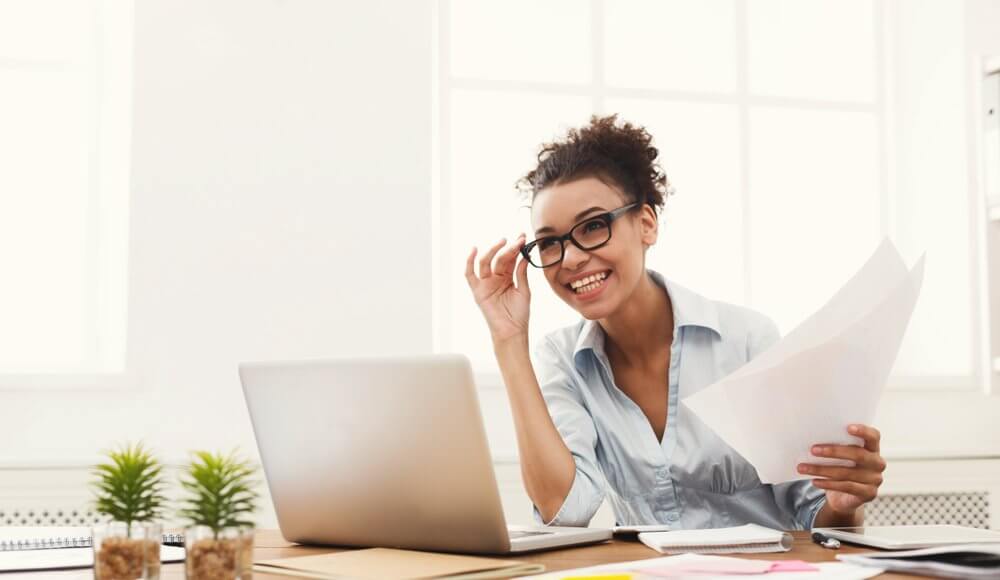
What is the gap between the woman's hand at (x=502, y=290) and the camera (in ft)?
5.85

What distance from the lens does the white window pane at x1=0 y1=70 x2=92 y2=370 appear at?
8.68ft

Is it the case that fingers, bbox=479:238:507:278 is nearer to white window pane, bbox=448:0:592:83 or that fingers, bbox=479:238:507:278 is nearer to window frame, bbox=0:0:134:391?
window frame, bbox=0:0:134:391

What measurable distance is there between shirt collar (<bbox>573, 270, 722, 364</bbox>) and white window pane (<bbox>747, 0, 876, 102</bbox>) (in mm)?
1495

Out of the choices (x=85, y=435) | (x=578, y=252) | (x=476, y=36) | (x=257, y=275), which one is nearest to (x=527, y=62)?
(x=476, y=36)

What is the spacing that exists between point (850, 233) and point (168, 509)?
107 inches

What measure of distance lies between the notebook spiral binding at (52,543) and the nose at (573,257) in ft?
2.59

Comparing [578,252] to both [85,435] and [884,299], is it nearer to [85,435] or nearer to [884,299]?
[884,299]

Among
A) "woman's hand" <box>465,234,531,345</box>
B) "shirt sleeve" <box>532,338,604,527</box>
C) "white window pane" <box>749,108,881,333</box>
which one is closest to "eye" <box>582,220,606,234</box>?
"woman's hand" <box>465,234,531,345</box>

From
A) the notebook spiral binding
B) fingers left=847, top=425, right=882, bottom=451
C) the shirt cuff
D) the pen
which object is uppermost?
fingers left=847, top=425, right=882, bottom=451

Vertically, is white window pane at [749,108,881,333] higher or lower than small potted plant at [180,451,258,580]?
higher

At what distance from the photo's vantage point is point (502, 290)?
1831 millimetres

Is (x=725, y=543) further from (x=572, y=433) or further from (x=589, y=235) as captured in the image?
(x=589, y=235)

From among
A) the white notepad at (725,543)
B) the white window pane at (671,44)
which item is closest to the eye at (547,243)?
the white notepad at (725,543)

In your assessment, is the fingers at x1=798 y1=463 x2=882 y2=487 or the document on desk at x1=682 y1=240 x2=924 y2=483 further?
the fingers at x1=798 y1=463 x2=882 y2=487
